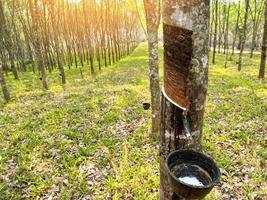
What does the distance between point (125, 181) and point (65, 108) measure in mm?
6466

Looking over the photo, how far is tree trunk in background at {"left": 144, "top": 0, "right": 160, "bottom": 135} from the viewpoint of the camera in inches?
286

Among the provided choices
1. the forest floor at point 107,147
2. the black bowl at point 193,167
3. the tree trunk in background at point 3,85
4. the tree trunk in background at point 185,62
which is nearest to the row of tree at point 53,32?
the tree trunk in background at point 3,85

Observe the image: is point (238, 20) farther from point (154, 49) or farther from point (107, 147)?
point (107, 147)

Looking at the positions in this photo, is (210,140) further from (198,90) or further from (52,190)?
(198,90)

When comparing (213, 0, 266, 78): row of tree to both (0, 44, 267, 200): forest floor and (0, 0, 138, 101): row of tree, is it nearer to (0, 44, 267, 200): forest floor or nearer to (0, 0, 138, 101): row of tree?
(0, 44, 267, 200): forest floor

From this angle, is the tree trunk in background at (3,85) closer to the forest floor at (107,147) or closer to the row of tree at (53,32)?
the row of tree at (53,32)

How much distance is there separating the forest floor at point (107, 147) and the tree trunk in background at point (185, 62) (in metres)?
4.09

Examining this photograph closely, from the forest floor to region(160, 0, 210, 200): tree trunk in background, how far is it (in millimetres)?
4092

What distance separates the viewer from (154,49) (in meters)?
7.75

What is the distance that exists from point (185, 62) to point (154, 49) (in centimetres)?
592

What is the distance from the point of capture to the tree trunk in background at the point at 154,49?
7258mm

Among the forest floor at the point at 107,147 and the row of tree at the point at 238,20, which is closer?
the forest floor at the point at 107,147

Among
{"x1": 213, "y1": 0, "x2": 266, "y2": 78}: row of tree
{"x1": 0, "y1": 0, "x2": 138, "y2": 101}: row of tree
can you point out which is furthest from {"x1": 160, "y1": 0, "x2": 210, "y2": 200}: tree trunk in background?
{"x1": 213, "y1": 0, "x2": 266, "y2": 78}: row of tree

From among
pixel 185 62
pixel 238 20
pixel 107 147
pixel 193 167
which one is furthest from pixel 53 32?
pixel 193 167
